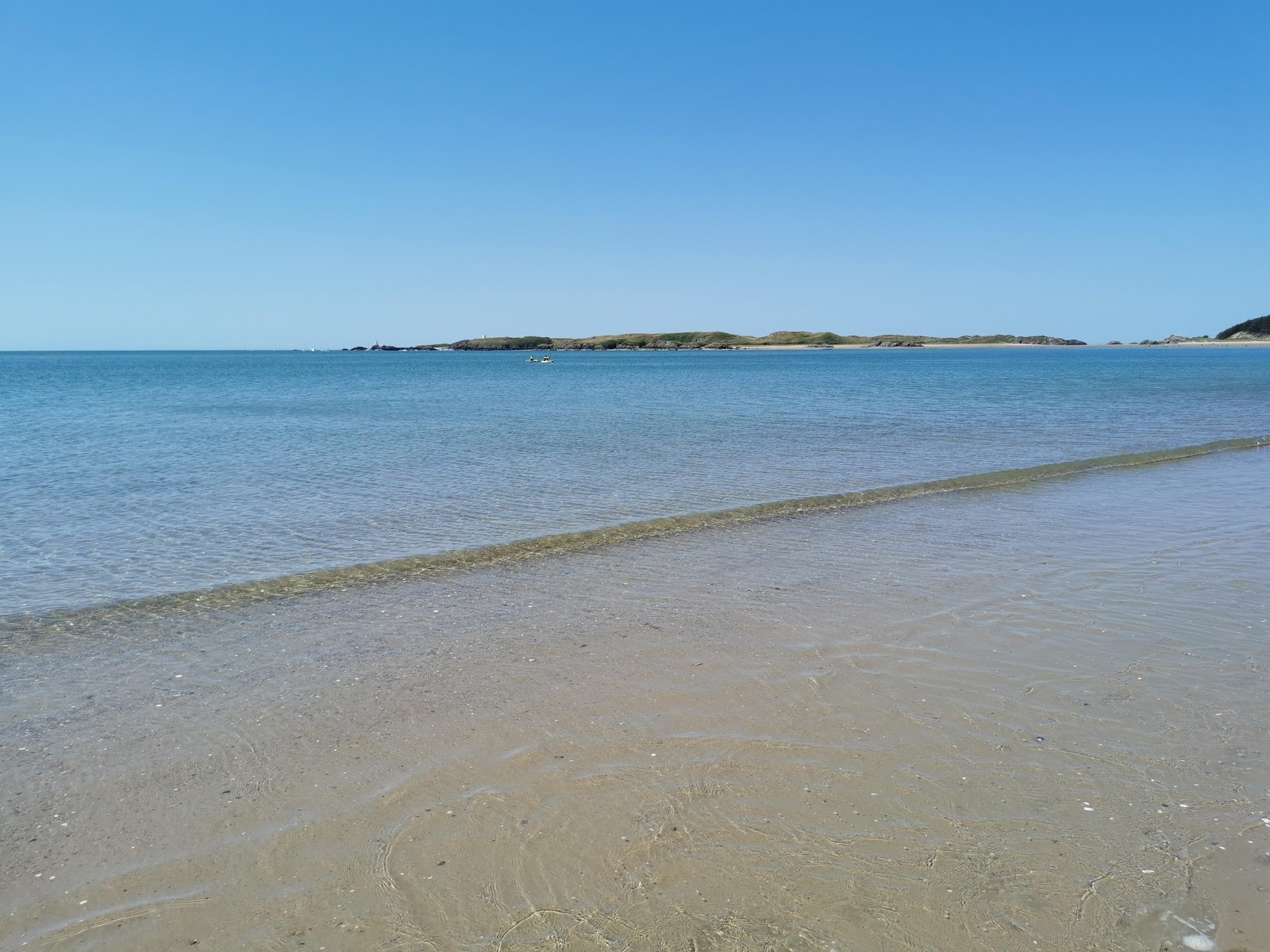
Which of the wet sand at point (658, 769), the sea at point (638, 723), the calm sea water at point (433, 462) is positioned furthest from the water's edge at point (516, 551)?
the wet sand at point (658, 769)

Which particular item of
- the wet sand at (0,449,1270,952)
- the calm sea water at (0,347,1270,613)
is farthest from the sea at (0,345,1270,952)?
the calm sea water at (0,347,1270,613)

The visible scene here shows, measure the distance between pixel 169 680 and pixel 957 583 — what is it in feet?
28.7

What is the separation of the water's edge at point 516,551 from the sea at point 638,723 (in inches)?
3.7

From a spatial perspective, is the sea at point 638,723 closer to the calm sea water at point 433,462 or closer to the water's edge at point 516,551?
the water's edge at point 516,551

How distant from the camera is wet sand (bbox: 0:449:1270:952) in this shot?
14.1 feet

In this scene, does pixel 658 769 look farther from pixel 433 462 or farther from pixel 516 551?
pixel 433 462

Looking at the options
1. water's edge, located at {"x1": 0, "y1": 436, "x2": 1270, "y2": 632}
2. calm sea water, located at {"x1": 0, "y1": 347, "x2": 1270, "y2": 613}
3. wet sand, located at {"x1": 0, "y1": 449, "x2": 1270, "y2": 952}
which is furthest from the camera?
calm sea water, located at {"x1": 0, "y1": 347, "x2": 1270, "y2": 613}

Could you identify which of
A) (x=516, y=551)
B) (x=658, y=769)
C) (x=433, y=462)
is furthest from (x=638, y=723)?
(x=433, y=462)

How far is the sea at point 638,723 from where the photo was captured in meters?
4.36

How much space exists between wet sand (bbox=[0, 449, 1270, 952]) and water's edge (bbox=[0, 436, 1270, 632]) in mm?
524

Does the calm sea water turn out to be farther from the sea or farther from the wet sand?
the wet sand

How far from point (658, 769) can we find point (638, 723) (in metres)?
0.78

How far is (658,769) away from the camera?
5.73m

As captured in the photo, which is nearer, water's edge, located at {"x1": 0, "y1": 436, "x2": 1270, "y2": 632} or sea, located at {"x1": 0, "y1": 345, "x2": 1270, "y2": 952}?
sea, located at {"x1": 0, "y1": 345, "x2": 1270, "y2": 952}
